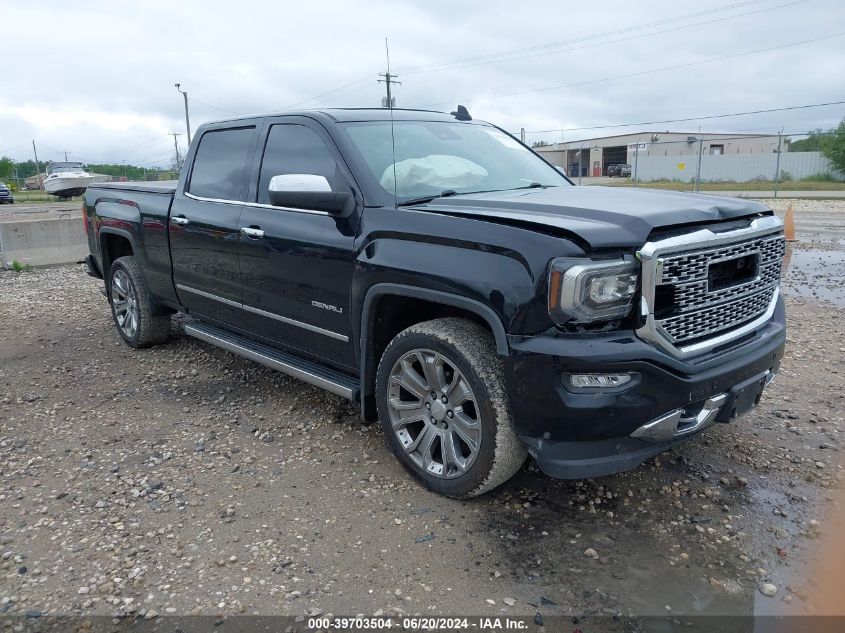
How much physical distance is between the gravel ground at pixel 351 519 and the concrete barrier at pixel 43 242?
7165mm

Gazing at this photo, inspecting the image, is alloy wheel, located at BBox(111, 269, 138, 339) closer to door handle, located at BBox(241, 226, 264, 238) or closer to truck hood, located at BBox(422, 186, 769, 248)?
door handle, located at BBox(241, 226, 264, 238)

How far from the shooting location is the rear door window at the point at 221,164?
4625mm

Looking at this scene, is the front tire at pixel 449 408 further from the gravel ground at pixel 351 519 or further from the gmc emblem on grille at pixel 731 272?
the gmc emblem on grille at pixel 731 272

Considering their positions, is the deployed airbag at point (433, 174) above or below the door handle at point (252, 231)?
above

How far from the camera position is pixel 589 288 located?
8.95 ft

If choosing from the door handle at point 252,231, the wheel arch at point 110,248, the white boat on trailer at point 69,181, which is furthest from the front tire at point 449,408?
the white boat on trailer at point 69,181

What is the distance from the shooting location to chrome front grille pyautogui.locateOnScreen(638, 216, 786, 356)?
2809 millimetres

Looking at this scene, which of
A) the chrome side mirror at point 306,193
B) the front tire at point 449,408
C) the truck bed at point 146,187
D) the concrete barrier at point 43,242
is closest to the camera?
the front tire at point 449,408

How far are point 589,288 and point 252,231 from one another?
2.36 metres

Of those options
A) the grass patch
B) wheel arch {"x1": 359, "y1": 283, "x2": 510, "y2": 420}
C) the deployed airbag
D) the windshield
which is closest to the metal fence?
the grass patch

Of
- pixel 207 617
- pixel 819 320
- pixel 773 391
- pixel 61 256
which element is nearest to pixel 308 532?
pixel 207 617

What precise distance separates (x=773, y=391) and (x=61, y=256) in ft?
35.8

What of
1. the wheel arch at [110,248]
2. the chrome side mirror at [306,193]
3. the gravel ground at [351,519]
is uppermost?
the chrome side mirror at [306,193]

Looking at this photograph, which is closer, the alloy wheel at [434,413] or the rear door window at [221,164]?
the alloy wheel at [434,413]
